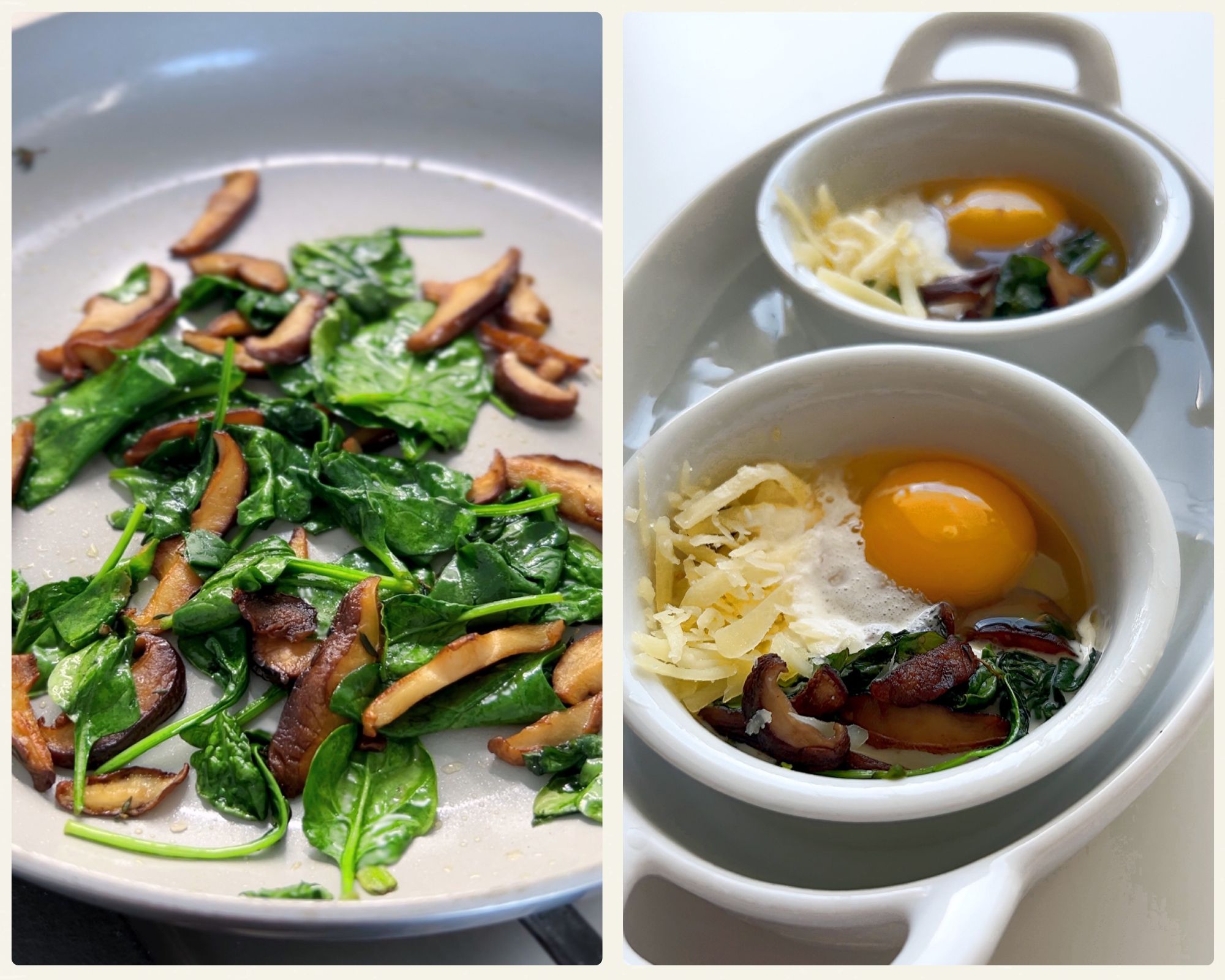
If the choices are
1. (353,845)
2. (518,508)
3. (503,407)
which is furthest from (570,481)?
(353,845)

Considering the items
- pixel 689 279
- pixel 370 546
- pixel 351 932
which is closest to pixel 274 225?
pixel 370 546

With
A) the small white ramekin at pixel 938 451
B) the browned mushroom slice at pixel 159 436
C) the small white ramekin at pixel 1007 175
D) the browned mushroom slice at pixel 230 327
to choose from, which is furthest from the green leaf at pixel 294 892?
the browned mushroom slice at pixel 230 327

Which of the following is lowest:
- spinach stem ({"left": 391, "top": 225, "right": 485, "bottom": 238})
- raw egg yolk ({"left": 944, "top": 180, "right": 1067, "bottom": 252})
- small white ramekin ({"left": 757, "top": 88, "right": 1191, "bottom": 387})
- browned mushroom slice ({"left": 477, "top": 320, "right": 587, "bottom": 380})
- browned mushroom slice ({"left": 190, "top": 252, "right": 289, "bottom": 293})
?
browned mushroom slice ({"left": 477, "top": 320, "right": 587, "bottom": 380})

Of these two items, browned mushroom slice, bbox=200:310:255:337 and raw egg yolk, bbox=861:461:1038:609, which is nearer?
Result: raw egg yolk, bbox=861:461:1038:609

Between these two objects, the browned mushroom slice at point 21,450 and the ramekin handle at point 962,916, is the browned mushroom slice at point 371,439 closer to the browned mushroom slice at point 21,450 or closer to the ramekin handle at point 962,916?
the browned mushroom slice at point 21,450

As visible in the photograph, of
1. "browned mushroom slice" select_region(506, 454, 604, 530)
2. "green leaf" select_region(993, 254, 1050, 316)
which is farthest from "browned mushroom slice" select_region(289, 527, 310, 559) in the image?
"green leaf" select_region(993, 254, 1050, 316)

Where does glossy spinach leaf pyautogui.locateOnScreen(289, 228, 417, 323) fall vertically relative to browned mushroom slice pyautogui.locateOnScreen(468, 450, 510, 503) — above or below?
above

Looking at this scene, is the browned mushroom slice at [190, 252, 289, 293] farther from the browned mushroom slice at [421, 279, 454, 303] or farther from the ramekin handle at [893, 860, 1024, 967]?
the ramekin handle at [893, 860, 1024, 967]
